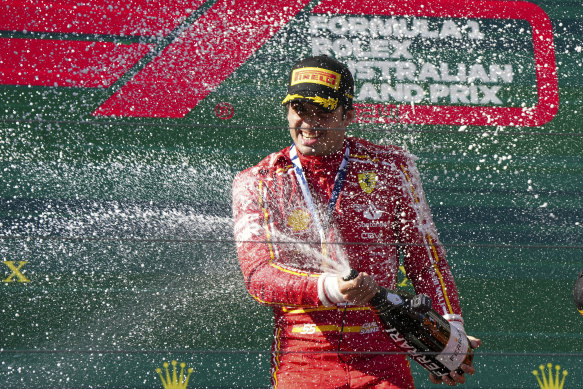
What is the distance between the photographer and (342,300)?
5.07 feet

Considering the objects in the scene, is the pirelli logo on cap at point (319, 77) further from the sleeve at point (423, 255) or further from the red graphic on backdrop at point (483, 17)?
the red graphic on backdrop at point (483, 17)

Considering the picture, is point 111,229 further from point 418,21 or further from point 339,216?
point 418,21

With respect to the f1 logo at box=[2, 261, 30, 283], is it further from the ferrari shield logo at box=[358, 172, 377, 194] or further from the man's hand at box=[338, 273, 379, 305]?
the man's hand at box=[338, 273, 379, 305]

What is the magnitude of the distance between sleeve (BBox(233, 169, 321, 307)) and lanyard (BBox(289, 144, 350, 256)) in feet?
0.32

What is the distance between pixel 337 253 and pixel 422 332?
306 mm

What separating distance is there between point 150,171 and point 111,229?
0.95ft

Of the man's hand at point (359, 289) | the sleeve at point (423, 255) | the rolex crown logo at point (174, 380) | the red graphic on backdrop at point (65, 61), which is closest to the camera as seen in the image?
the man's hand at point (359, 289)

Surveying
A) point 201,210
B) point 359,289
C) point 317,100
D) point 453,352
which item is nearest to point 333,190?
point 317,100

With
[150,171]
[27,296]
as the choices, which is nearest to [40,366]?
[27,296]

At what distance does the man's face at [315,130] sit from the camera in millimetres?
1847

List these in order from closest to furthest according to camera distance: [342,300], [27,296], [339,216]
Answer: [342,300] → [339,216] → [27,296]

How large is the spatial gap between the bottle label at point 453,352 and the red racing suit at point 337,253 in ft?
0.36

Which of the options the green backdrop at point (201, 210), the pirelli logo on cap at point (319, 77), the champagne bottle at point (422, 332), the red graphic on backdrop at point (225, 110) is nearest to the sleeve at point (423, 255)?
the champagne bottle at point (422, 332)

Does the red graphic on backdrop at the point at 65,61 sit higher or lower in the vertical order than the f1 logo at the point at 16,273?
higher
